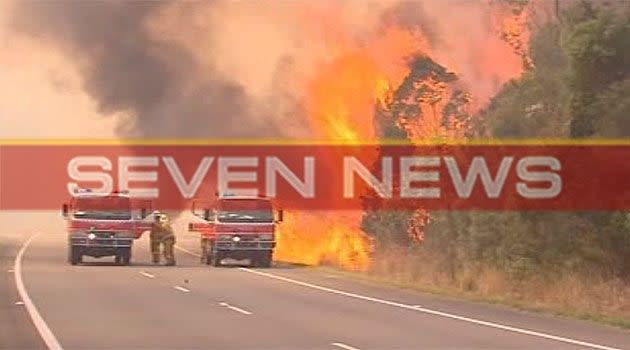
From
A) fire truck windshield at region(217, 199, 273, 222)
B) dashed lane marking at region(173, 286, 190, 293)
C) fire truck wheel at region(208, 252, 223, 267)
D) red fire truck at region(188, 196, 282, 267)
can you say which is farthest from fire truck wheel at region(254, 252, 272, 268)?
dashed lane marking at region(173, 286, 190, 293)

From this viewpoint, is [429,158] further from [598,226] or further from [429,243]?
[598,226]

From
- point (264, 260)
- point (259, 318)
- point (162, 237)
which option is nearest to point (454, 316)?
point (259, 318)

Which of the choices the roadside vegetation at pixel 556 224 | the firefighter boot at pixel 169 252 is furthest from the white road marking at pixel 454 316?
the firefighter boot at pixel 169 252

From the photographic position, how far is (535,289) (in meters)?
27.5

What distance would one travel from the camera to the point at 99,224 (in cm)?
3928

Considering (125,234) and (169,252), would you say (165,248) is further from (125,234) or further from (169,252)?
(125,234)

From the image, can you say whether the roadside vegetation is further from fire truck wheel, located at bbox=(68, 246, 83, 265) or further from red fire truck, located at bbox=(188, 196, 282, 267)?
fire truck wheel, located at bbox=(68, 246, 83, 265)

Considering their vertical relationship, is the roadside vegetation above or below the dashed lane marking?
above

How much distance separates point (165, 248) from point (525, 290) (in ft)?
59.9

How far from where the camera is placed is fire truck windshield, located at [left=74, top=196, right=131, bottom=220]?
39531 mm

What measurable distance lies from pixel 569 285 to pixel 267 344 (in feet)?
37.3

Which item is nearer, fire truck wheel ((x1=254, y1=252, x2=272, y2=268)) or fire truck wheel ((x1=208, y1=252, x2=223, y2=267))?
fire truck wheel ((x1=254, y1=252, x2=272, y2=268))

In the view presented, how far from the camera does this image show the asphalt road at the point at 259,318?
1666 centimetres

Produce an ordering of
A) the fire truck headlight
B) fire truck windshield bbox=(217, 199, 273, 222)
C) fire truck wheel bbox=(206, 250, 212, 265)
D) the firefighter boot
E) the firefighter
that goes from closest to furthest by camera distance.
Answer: fire truck windshield bbox=(217, 199, 273, 222), the fire truck headlight, fire truck wheel bbox=(206, 250, 212, 265), the firefighter boot, the firefighter
